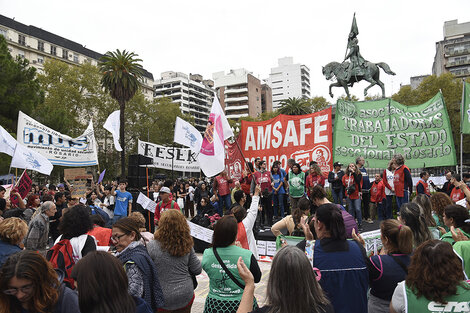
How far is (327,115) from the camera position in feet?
38.4

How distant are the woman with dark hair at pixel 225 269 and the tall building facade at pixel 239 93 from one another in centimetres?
8670

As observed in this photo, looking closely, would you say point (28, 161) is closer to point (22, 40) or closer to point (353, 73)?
point (353, 73)

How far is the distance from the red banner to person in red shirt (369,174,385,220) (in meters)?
1.52

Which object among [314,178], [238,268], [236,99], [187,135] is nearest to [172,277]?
[238,268]

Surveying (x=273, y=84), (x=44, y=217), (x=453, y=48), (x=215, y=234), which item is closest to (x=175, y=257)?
(x=215, y=234)

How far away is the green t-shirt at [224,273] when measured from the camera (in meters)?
2.88

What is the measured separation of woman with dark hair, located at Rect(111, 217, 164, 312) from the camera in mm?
2654

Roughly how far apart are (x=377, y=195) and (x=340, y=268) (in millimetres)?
8838

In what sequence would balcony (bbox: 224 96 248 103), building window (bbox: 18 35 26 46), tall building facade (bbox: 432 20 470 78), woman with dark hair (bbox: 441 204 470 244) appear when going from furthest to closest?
balcony (bbox: 224 96 248 103), tall building facade (bbox: 432 20 470 78), building window (bbox: 18 35 26 46), woman with dark hair (bbox: 441 204 470 244)

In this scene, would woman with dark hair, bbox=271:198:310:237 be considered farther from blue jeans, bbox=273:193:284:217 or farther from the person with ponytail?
blue jeans, bbox=273:193:284:217

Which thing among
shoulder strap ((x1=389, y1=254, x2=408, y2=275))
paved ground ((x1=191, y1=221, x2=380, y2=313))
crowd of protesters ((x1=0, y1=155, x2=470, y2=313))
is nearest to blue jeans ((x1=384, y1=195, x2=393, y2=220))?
paved ground ((x1=191, y1=221, x2=380, y2=313))

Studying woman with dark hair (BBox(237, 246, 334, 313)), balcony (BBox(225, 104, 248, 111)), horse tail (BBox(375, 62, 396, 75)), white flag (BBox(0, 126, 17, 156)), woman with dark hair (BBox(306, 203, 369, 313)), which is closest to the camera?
woman with dark hair (BBox(237, 246, 334, 313))

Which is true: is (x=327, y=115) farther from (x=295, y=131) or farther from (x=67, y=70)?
(x=67, y=70)

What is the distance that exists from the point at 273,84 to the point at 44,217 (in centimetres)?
11154
